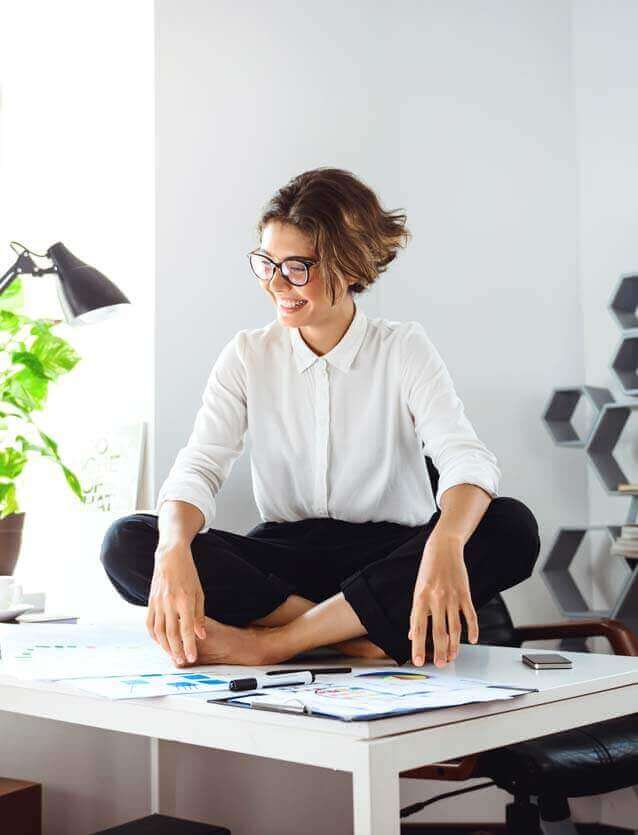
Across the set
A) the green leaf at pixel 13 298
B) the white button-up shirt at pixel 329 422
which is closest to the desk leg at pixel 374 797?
the white button-up shirt at pixel 329 422

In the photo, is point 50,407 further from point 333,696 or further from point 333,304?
point 333,696

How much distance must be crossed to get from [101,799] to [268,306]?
1234 mm

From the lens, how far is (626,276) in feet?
9.18

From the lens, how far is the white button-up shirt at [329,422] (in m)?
1.82

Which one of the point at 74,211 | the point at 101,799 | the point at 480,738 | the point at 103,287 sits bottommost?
the point at 101,799

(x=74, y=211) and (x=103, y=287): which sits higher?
(x=74, y=211)

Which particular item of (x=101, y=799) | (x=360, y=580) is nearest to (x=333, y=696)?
(x=360, y=580)

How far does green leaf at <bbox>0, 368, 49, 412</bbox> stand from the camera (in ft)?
7.98

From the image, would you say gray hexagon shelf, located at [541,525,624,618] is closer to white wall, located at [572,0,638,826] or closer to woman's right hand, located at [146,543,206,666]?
white wall, located at [572,0,638,826]

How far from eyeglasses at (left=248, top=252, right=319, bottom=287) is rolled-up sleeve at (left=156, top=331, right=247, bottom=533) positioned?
25 centimetres

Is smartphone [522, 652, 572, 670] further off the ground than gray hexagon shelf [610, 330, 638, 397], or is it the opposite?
gray hexagon shelf [610, 330, 638, 397]

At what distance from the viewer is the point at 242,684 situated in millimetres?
1193

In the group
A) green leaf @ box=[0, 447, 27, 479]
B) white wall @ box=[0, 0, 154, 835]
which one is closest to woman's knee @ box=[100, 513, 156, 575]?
white wall @ box=[0, 0, 154, 835]

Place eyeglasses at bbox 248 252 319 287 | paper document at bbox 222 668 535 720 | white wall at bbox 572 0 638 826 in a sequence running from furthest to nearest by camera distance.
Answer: white wall at bbox 572 0 638 826 < eyeglasses at bbox 248 252 319 287 < paper document at bbox 222 668 535 720
